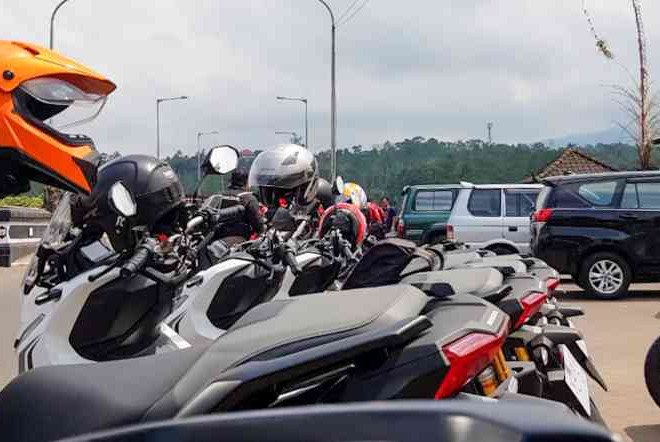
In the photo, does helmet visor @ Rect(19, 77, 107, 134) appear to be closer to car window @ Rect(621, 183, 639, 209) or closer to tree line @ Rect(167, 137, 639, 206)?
car window @ Rect(621, 183, 639, 209)

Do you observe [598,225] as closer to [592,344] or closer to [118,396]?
[592,344]

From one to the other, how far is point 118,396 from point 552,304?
10.2ft

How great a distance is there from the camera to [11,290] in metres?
13.9

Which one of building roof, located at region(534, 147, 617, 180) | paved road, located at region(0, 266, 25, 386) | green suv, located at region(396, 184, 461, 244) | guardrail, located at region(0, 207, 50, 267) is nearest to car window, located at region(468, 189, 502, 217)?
green suv, located at region(396, 184, 461, 244)

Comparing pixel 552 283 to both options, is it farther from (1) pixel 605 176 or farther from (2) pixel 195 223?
(1) pixel 605 176

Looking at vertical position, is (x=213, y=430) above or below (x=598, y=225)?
above

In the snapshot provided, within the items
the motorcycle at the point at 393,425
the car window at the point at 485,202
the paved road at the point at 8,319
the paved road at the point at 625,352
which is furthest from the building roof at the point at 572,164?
the motorcycle at the point at 393,425

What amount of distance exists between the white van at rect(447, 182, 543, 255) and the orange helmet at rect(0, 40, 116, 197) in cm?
1213

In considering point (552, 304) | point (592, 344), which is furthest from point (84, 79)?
point (592, 344)

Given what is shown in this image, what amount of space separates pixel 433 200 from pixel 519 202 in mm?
2518

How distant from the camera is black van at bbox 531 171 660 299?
11984mm

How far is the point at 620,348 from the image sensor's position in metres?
7.98

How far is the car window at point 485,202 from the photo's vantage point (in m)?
15.8

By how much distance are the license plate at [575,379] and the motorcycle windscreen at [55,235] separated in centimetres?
219
